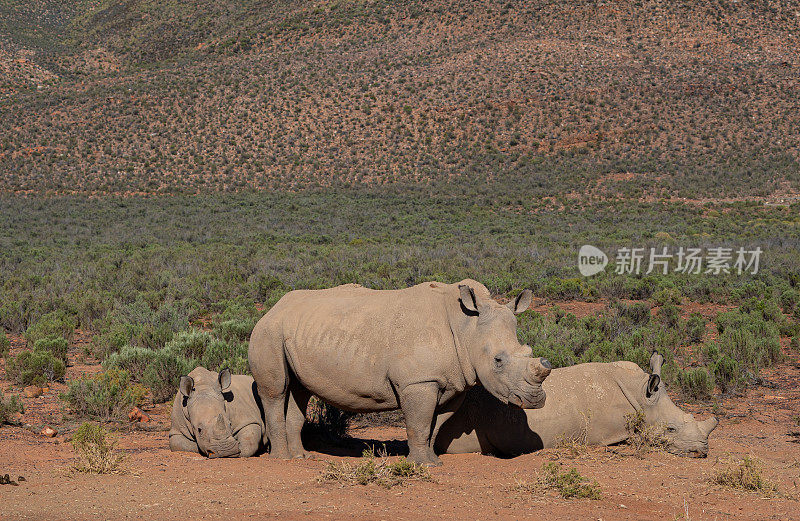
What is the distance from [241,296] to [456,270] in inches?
242

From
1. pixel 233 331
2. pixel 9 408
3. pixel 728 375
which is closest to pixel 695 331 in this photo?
pixel 728 375

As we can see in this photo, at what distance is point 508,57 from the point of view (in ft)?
219

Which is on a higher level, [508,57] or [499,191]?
[508,57]

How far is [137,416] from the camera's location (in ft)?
27.1

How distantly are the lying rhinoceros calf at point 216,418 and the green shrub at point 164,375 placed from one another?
230 cm

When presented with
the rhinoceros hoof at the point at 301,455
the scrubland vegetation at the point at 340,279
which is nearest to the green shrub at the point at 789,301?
the scrubland vegetation at the point at 340,279

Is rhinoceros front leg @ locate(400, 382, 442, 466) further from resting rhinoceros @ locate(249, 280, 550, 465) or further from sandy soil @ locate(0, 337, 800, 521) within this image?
sandy soil @ locate(0, 337, 800, 521)

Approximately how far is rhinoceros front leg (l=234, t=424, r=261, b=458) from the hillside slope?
44.9 m

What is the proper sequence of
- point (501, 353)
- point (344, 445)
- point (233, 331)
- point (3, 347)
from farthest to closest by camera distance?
point (233, 331) → point (3, 347) → point (344, 445) → point (501, 353)

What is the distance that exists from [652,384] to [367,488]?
9.27 ft

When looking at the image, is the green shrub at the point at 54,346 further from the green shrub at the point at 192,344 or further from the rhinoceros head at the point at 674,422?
the rhinoceros head at the point at 674,422

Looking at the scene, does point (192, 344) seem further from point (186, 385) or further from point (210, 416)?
point (210, 416)

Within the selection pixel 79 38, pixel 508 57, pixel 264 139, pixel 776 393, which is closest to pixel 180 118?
pixel 264 139

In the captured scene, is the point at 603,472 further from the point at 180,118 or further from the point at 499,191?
the point at 180,118
